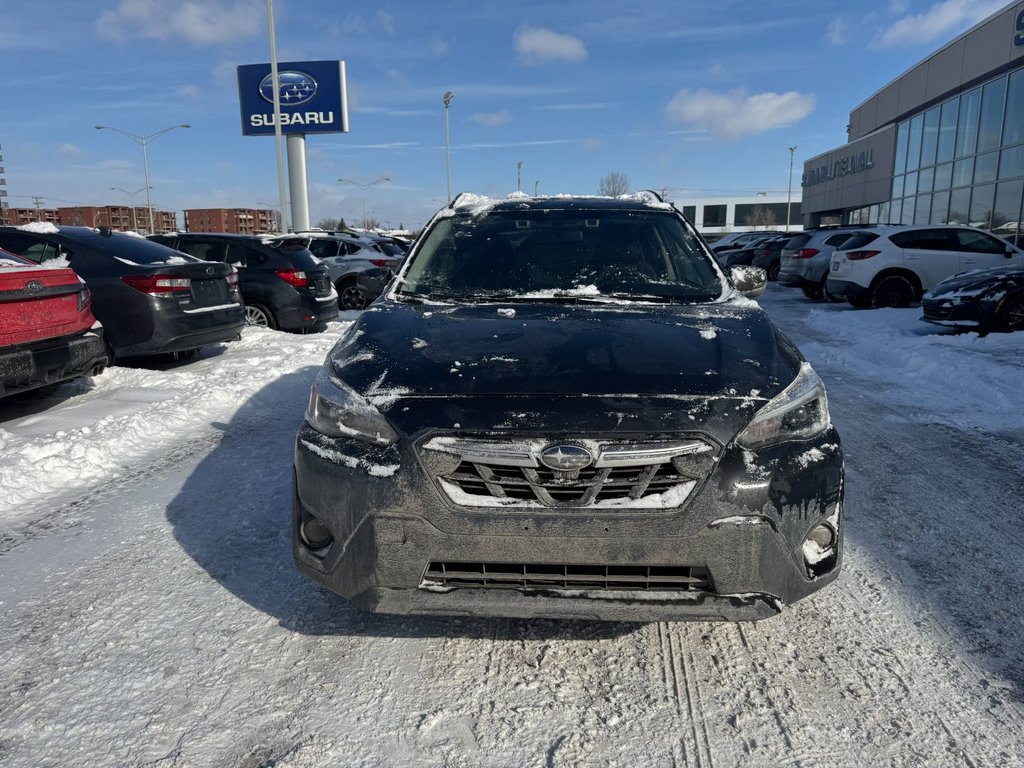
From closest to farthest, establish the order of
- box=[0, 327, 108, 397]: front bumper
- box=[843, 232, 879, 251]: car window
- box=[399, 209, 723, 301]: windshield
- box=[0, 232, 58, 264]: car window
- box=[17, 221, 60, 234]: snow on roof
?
1. box=[399, 209, 723, 301]: windshield
2. box=[0, 327, 108, 397]: front bumper
3. box=[0, 232, 58, 264]: car window
4. box=[17, 221, 60, 234]: snow on roof
5. box=[843, 232, 879, 251]: car window

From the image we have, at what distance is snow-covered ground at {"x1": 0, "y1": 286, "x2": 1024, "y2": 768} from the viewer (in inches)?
84.2

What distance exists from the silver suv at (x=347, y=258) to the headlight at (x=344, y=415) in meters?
12.1

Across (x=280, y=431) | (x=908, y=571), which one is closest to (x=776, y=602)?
(x=908, y=571)

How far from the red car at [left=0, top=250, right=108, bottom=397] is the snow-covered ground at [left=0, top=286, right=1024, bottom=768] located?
1.02 m

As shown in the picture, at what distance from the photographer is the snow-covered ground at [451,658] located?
84.2 inches

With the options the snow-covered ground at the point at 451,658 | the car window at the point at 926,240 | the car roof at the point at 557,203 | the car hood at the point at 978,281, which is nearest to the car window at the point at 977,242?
the car window at the point at 926,240

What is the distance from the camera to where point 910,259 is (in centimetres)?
1356

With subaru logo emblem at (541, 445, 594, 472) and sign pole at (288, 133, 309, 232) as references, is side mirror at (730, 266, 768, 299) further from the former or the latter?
sign pole at (288, 133, 309, 232)

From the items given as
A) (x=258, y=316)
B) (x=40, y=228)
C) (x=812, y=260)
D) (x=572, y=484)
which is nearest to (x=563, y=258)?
(x=572, y=484)

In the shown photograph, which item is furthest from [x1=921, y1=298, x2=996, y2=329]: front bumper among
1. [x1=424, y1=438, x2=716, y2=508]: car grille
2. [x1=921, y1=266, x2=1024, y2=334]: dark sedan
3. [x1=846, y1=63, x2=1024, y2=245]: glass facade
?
[x1=846, y1=63, x2=1024, y2=245]: glass facade

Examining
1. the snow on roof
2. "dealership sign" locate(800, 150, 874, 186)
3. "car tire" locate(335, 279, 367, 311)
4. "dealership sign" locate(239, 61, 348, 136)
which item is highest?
"dealership sign" locate(239, 61, 348, 136)

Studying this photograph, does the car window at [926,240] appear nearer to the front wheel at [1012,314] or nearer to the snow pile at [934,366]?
the snow pile at [934,366]

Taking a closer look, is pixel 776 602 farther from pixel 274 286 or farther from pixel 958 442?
pixel 274 286

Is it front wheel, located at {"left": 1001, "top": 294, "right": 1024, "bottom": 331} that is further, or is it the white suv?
the white suv
